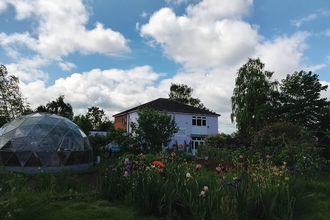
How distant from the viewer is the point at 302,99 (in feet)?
99.2

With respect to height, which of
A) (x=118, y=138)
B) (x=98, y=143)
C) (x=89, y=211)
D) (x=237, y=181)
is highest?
(x=118, y=138)

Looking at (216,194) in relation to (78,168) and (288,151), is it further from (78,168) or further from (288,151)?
(78,168)

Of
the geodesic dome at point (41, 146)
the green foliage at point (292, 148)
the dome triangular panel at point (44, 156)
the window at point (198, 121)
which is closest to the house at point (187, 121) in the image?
the window at point (198, 121)

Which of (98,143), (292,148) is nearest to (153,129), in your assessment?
(98,143)

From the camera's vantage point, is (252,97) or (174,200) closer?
(174,200)

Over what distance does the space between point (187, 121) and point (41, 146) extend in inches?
847

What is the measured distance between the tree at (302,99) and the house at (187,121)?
8337 mm

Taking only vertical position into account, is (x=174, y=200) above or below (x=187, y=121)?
below

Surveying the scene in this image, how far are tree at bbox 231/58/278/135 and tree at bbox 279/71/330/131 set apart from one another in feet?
5.45

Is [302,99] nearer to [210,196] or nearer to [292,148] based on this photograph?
[292,148]

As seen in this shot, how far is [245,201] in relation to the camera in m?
4.27

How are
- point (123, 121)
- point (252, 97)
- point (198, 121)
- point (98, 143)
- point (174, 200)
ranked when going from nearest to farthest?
point (174, 200), point (98, 143), point (252, 97), point (198, 121), point (123, 121)

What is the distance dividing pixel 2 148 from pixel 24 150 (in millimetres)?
1285

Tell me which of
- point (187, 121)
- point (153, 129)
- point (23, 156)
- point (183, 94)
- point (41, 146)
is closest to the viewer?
point (23, 156)
